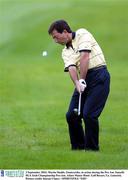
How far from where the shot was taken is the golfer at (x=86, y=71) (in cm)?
981

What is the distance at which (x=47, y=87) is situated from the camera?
19.0 meters

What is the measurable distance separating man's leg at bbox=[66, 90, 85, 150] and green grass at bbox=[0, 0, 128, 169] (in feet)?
0.54

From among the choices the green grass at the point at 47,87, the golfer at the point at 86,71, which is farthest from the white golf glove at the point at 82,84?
the green grass at the point at 47,87

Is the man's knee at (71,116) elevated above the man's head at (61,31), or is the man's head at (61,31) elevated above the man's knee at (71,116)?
the man's head at (61,31)

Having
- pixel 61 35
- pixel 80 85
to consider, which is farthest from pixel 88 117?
pixel 61 35

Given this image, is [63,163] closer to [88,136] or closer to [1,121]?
[88,136]

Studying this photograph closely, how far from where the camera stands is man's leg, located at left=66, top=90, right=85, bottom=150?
10078 mm

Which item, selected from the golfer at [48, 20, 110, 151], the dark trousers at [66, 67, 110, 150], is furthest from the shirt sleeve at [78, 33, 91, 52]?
the dark trousers at [66, 67, 110, 150]

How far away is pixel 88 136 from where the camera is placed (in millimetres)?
9977

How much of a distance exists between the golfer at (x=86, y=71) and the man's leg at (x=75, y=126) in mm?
14

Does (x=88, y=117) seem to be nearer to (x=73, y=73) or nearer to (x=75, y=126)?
(x=75, y=126)

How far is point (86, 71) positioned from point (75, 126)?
0.77 metres

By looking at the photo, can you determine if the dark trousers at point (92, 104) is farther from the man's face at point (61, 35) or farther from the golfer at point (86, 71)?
the man's face at point (61, 35)

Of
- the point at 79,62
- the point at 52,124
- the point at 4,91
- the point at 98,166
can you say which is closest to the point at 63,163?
the point at 98,166
